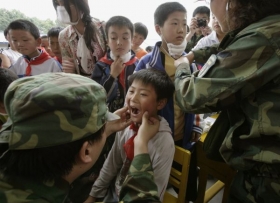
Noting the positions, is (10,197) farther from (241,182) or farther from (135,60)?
(135,60)

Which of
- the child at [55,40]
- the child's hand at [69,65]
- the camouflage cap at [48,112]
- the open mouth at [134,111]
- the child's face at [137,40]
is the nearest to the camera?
the camouflage cap at [48,112]

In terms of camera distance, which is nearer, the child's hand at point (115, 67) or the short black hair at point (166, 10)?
the short black hair at point (166, 10)

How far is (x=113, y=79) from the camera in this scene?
4.87ft

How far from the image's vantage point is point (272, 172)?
0.76m

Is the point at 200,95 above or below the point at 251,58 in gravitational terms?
below

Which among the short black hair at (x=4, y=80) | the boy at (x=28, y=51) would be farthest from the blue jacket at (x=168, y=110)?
the boy at (x=28, y=51)

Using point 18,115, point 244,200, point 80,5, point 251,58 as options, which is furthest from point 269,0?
point 80,5

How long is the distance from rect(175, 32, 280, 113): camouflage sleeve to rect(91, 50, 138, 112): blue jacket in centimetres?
85

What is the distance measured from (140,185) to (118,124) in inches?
18.0

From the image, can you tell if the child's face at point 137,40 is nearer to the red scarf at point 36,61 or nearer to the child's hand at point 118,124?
the red scarf at point 36,61

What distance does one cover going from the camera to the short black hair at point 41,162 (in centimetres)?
56

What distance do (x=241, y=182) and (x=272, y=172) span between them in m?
0.16

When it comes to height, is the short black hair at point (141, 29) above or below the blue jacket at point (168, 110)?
above

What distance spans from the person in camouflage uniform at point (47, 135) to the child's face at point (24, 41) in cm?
162
